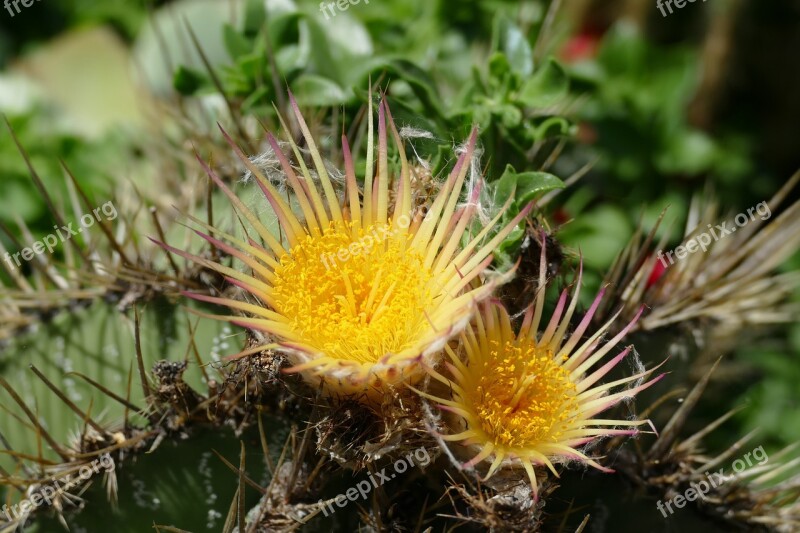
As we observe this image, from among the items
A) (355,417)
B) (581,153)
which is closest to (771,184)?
(581,153)

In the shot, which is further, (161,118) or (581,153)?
(581,153)

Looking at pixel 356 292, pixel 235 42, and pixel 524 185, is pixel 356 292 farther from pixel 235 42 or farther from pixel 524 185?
pixel 235 42

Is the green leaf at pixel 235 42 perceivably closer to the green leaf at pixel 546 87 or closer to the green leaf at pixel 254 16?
the green leaf at pixel 254 16

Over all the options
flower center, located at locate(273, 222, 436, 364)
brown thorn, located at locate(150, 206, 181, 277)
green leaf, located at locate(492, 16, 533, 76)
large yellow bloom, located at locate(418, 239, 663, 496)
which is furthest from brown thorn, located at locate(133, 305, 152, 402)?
green leaf, located at locate(492, 16, 533, 76)

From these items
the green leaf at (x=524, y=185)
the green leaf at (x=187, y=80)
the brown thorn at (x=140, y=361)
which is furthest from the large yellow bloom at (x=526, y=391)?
the green leaf at (x=187, y=80)

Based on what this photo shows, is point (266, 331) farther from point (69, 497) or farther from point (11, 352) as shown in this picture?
point (11, 352)

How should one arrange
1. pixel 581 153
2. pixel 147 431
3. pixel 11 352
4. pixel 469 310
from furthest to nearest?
pixel 581 153 → pixel 11 352 → pixel 147 431 → pixel 469 310

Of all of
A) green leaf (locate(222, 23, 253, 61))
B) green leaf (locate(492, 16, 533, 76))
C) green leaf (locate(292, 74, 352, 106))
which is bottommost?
green leaf (locate(492, 16, 533, 76))

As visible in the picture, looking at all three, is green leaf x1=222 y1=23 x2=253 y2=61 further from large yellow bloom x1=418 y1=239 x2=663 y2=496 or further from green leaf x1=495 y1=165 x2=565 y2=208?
large yellow bloom x1=418 y1=239 x2=663 y2=496
